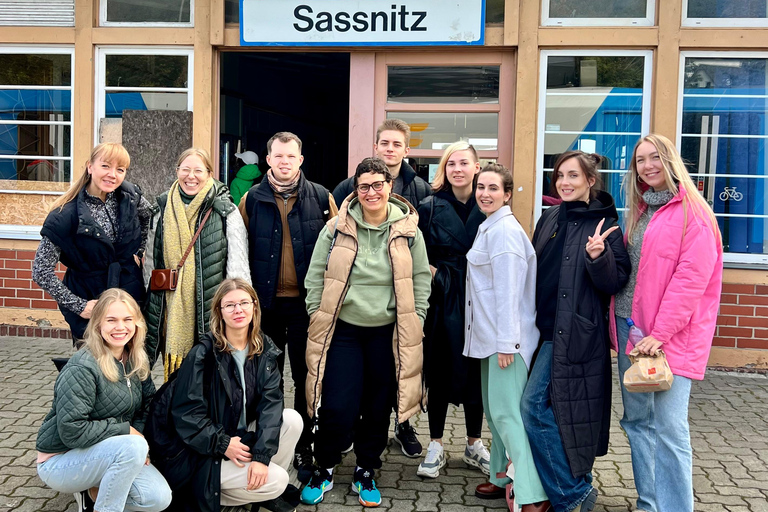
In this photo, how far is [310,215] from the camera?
169 inches

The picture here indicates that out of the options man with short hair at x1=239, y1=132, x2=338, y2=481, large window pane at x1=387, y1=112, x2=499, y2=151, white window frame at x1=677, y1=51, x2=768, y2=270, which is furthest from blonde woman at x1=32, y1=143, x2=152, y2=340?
white window frame at x1=677, y1=51, x2=768, y2=270

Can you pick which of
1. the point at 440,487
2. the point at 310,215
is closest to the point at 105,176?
the point at 310,215

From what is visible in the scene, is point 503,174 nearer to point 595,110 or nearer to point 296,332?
point 296,332

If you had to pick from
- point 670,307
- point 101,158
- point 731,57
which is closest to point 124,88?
point 101,158

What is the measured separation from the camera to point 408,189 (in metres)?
4.59

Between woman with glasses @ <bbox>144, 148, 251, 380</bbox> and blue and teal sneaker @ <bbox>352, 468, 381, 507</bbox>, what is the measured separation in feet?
3.67

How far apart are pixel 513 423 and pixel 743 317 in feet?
12.6

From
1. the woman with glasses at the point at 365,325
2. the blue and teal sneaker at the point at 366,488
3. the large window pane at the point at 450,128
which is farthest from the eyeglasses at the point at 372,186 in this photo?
the large window pane at the point at 450,128

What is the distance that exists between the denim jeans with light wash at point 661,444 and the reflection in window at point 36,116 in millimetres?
5851

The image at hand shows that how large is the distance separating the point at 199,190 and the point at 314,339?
3.39ft

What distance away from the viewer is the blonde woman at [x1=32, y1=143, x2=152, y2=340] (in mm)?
3965

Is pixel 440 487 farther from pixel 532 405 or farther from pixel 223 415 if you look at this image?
pixel 223 415

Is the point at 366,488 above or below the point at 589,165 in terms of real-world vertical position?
below

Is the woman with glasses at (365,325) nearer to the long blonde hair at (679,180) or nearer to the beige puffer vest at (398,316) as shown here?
the beige puffer vest at (398,316)
